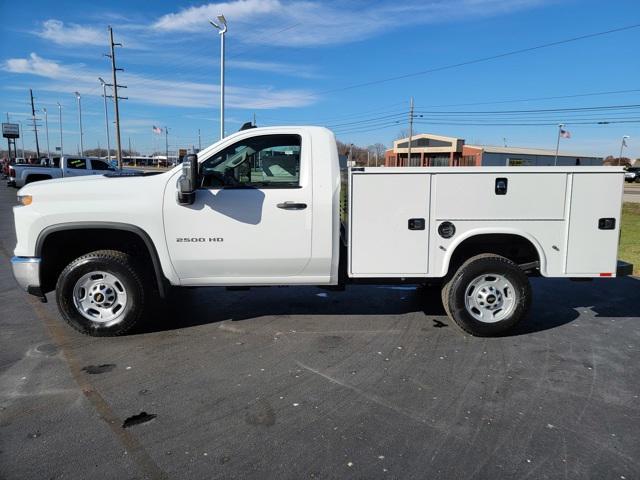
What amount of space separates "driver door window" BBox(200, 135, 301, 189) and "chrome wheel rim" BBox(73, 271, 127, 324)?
54.5 inches

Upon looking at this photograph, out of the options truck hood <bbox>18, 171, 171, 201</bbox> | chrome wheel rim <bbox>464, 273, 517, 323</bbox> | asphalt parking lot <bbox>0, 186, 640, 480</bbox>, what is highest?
truck hood <bbox>18, 171, 171, 201</bbox>

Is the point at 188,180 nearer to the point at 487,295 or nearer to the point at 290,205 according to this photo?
the point at 290,205

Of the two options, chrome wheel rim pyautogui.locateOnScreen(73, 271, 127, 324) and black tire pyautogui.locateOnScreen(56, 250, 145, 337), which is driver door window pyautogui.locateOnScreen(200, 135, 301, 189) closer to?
black tire pyautogui.locateOnScreen(56, 250, 145, 337)

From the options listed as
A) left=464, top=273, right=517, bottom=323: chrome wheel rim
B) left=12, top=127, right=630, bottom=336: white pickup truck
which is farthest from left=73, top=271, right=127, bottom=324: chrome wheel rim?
left=464, top=273, right=517, bottom=323: chrome wheel rim

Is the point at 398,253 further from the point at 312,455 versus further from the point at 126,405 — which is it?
the point at 126,405

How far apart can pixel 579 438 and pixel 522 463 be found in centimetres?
56

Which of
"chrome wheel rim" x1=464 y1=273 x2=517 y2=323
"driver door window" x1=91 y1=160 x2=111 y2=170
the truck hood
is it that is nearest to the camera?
the truck hood

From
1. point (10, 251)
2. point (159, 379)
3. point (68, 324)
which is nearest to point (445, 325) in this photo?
point (159, 379)

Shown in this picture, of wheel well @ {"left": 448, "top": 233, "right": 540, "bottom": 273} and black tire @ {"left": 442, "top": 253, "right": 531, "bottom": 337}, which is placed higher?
wheel well @ {"left": 448, "top": 233, "right": 540, "bottom": 273}

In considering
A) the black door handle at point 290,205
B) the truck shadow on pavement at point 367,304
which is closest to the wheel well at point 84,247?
the truck shadow on pavement at point 367,304

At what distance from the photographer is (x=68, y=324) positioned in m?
5.23

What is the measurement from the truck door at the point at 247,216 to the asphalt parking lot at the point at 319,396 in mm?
762

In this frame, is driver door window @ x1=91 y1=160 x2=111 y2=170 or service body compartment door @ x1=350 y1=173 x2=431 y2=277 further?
driver door window @ x1=91 y1=160 x2=111 y2=170

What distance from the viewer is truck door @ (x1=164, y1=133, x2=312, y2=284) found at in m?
4.88
